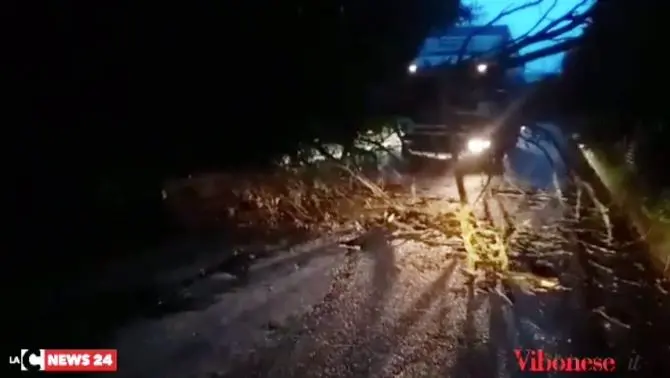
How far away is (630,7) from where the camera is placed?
13.1m

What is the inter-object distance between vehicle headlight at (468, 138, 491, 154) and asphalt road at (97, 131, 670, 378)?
7.60 meters

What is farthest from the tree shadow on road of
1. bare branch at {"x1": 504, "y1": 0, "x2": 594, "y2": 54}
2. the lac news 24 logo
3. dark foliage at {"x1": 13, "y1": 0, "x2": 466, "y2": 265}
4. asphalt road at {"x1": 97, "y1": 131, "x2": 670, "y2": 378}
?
bare branch at {"x1": 504, "y1": 0, "x2": 594, "y2": 54}

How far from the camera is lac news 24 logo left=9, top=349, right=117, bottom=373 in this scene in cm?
447

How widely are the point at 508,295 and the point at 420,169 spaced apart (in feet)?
33.0

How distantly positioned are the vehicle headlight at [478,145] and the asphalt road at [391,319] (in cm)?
760

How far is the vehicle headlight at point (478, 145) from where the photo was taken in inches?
659

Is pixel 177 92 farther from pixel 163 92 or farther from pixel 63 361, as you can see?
pixel 63 361

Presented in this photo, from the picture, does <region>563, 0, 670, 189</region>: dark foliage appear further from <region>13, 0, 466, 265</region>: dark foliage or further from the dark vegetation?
<region>13, 0, 466, 265</region>: dark foliage

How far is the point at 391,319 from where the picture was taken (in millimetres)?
6059

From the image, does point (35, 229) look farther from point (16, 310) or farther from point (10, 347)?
point (10, 347)

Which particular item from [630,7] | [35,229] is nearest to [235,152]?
[35,229]

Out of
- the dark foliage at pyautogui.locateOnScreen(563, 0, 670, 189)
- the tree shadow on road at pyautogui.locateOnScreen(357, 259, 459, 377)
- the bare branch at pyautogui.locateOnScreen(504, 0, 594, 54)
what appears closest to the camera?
the tree shadow on road at pyautogui.locateOnScreen(357, 259, 459, 377)

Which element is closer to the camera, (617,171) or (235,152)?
(235,152)

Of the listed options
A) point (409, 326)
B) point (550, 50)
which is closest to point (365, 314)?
point (409, 326)
